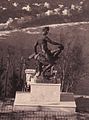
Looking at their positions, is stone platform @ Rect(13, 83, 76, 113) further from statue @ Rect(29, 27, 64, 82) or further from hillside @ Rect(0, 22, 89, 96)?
hillside @ Rect(0, 22, 89, 96)

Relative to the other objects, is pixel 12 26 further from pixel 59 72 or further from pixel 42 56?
pixel 42 56

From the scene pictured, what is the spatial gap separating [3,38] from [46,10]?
6480 mm

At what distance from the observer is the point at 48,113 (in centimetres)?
1980

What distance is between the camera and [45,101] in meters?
20.1

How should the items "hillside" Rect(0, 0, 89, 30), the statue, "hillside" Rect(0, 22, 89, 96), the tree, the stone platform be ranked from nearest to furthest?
1. the stone platform
2. the statue
3. the tree
4. "hillside" Rect(0, 22, 89, 96)
5. "hillside" Rect(0, 0, 89, 30)

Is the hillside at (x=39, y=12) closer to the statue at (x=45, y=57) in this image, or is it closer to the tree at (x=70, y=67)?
the tree at (x=70, y=67)

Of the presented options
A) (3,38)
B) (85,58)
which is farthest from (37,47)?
(3,38)

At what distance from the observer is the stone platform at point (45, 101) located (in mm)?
20016

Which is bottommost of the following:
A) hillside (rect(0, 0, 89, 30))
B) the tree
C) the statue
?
the tree

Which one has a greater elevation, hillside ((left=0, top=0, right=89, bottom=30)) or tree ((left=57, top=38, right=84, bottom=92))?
hillside ((left=0, top=0, right=89, bottom=30))

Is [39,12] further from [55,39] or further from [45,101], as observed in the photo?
[45,101]

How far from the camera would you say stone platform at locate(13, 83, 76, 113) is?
20.0 m

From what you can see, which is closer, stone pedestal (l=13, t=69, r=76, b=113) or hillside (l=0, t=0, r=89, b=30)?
stone pedestal (l=13, t=69, r=76, b=113)

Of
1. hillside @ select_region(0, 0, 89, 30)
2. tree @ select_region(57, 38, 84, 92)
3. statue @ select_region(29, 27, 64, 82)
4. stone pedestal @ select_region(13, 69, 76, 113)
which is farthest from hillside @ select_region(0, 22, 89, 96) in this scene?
stone pedestal @ select_region(13, 69, 76, 113)
